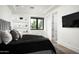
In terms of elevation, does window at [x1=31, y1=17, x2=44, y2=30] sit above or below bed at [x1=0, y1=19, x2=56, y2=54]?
above

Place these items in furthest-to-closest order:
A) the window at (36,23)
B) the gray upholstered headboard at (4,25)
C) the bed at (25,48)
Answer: the gray upholstered headboard at (4,25) → the window at (36,23) → the bed at (25,48)

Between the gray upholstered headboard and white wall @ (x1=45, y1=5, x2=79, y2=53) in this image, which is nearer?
the gray upholstered headboard

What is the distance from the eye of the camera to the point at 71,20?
2.91m

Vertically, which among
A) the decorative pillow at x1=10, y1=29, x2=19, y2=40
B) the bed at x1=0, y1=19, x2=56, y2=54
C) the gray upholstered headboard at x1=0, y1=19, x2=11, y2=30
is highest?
the gray upholstered headboard at x1=0, y1=19, x2=11, y2=30

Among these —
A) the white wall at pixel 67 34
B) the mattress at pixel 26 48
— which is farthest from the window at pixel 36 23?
the white wall at pixel 67 34

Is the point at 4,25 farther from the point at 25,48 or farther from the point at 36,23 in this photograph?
the point at 25,48

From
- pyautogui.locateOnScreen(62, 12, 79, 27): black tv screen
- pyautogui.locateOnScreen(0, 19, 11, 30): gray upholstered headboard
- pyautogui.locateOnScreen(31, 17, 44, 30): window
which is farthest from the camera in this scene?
pyautogui.locateOnScreen(62, 12, 79, 27): black tv screen

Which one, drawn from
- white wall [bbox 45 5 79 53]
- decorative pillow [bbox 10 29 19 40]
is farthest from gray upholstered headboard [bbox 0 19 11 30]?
white wall [bbox 45 5 79 53]

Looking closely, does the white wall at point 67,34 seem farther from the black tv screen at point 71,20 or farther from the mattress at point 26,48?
the mattress at point 26,48

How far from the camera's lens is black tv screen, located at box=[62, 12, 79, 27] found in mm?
2781

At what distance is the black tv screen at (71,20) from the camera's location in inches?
109

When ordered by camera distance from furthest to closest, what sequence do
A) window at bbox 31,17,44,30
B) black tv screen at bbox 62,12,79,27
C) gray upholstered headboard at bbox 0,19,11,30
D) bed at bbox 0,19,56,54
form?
black tv screen at bbox 62,12,79,27 → gray upholstered headboard at bbox 0,19,11,30 → window at bbox 31,17,44,30 → bed at bbox 0,19,56,54

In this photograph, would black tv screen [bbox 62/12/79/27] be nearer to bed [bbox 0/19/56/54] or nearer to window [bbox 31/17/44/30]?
window [bbox 31/17/44/30]

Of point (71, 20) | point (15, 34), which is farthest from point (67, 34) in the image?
point (15, 34)
